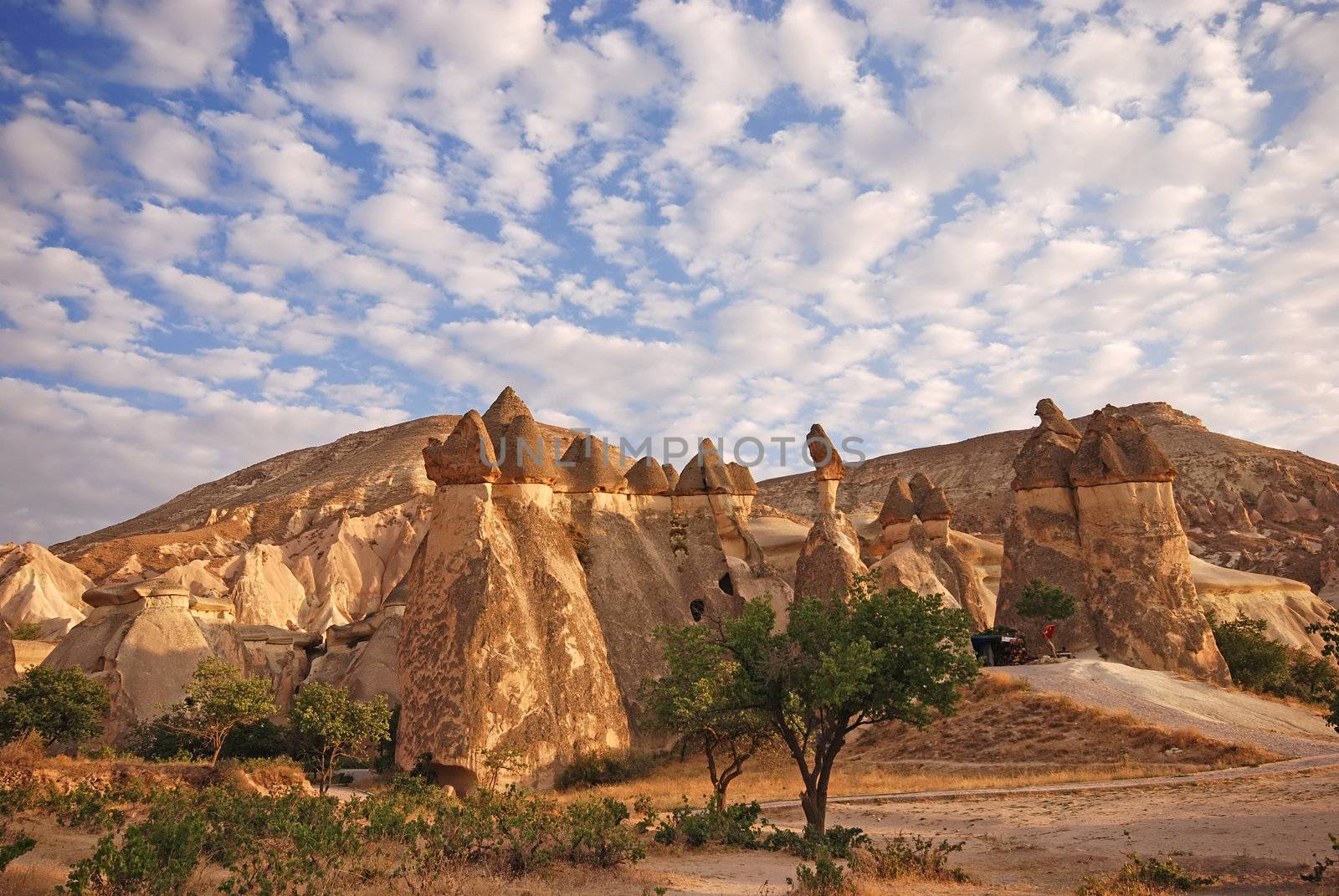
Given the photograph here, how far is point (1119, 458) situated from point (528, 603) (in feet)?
63.7

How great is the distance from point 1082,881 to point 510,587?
517 inches

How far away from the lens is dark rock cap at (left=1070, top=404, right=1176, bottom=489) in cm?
2855

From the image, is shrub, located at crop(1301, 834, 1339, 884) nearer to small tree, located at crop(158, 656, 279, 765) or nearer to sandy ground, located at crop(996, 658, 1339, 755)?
sandy ground, located at crop(996, 658, 1339, 755)

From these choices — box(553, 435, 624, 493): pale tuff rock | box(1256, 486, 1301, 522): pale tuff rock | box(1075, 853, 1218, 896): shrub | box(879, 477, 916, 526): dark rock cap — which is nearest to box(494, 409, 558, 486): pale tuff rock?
box(553, 435, 624, 493): pale tuff rock

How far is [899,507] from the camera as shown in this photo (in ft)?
133

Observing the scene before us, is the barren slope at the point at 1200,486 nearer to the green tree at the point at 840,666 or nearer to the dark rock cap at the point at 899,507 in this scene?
the dark rock cap at the point at 899,507

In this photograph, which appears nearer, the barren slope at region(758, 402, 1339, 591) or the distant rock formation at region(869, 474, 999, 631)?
the distant rock formation at region(869, 474, 999, 631)

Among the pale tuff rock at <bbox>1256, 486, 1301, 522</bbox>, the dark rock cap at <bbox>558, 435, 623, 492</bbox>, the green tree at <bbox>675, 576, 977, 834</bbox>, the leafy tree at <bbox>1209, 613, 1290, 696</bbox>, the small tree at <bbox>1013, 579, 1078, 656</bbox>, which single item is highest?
the pale tuff rock at <bbox>1256, 486, 1301, 522</bbox>

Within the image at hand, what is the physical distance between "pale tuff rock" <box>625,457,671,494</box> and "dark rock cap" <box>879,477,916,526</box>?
15.5 metres

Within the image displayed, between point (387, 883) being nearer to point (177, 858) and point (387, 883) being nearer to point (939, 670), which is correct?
point (177, 858)

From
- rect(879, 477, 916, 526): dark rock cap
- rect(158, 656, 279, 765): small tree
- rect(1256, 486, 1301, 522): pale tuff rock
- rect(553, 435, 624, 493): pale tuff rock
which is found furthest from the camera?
rect(1256, 486, 1301, 522): pale tuff rock

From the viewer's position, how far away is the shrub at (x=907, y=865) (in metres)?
10.6

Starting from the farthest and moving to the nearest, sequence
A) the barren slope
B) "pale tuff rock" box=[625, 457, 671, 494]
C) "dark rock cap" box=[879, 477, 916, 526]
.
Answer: the barren slope < "dark rock cap" box=[879, 477, 916, 526] < "pale tuff rock" box=[625, 457, 671, 494]

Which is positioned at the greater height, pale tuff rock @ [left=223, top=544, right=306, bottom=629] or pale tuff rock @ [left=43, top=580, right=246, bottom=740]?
pale tuff rock @ [left=223, top=544, right=306, bottom=629]
